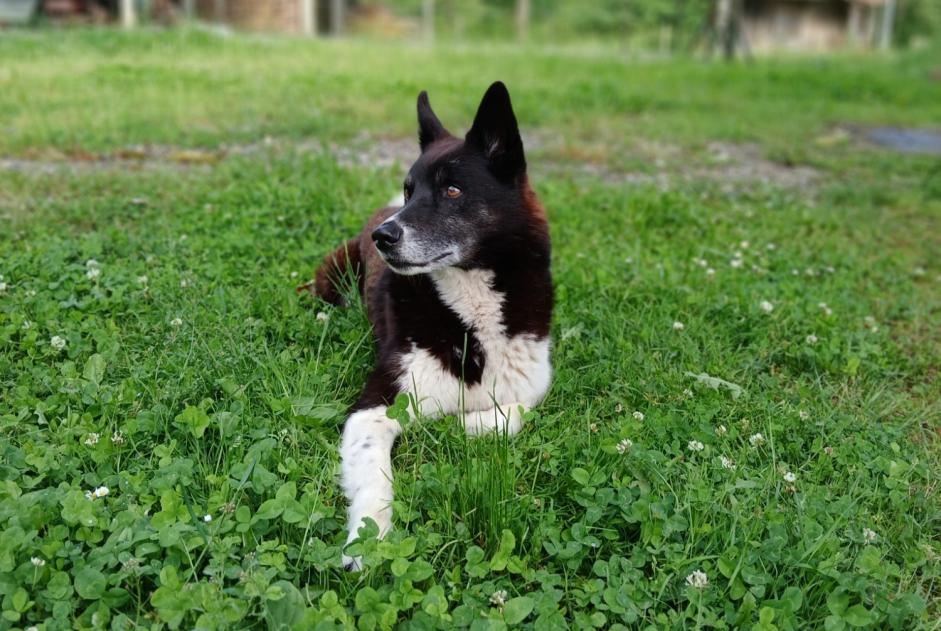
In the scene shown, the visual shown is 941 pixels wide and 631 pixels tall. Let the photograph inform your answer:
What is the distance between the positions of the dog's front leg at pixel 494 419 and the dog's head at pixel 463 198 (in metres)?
0.55

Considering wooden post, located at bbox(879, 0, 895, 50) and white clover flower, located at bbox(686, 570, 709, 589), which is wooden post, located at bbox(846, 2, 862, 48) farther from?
white clover flower, located at bbox(686, 570, 709, 589)

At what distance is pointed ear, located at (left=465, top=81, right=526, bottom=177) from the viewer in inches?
113

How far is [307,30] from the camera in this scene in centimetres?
2234

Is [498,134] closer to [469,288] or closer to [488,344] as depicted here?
[469,288]

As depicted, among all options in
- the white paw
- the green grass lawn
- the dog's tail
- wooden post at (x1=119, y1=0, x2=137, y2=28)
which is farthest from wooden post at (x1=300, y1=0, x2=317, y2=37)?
the white paw

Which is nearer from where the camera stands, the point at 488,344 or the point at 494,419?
the point at 494,419

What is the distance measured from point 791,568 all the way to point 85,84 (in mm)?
9240

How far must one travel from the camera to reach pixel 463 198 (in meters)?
2.95

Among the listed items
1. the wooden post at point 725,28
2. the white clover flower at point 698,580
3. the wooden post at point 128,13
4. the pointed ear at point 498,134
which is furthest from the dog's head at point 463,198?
the wooden post at point 128,13

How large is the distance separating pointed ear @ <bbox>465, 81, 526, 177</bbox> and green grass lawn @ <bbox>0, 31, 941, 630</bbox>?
0.88 meters

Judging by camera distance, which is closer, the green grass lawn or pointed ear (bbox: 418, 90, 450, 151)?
the green grass lawn

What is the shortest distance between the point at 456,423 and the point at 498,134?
3.56 feet

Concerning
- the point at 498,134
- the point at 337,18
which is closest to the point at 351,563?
the point at 498,134

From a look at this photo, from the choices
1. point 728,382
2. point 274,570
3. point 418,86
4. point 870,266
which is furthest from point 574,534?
point 418,86
